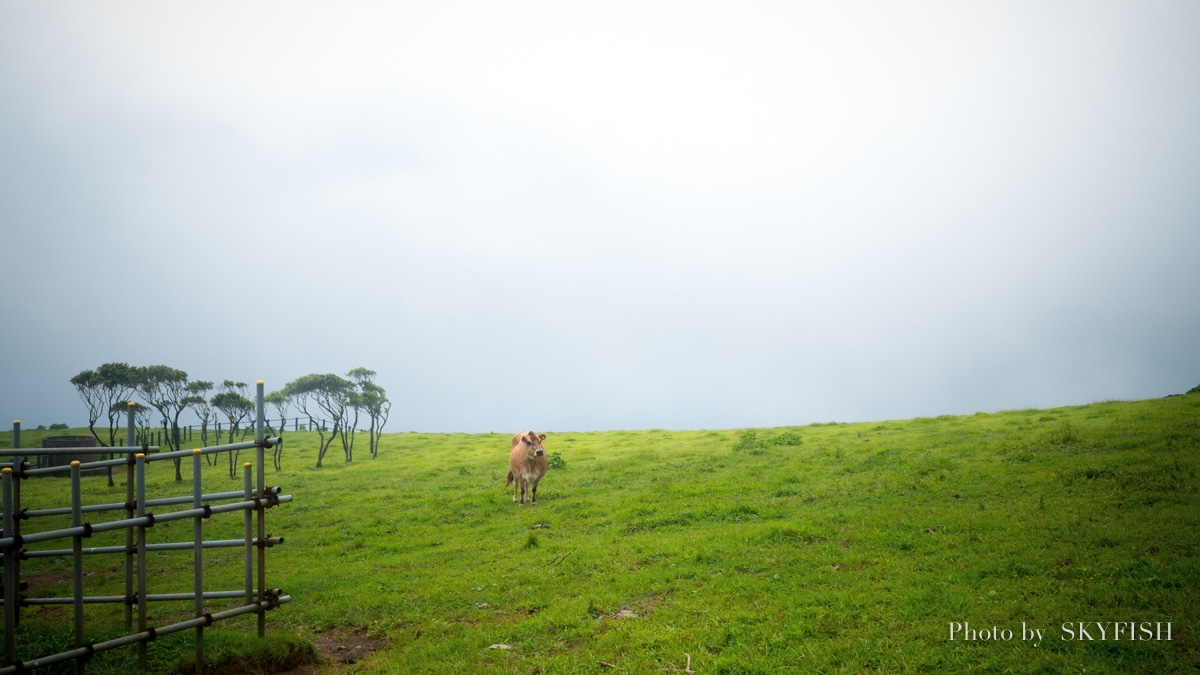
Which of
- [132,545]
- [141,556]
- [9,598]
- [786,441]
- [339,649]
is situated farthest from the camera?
[786,441]

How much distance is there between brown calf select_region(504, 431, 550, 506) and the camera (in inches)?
751

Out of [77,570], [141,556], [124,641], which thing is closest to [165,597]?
[141,556]

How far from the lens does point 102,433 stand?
4850cm

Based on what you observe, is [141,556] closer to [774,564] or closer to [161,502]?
[161,502]

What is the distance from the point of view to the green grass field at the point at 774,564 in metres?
8.09

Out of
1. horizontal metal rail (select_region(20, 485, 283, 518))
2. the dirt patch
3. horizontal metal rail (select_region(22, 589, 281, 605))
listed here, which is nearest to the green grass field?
the dirt patch

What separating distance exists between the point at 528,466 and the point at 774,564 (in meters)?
9.63

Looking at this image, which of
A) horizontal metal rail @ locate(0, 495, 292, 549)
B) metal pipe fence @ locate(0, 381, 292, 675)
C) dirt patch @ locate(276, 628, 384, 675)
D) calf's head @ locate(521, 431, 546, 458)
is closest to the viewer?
horizontal metal rail @ locate(0, 495, 292, 549)

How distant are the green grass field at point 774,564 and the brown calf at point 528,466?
0.53 metres

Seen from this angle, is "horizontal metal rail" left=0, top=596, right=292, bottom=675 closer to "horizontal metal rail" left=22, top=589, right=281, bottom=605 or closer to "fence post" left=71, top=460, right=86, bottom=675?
"fence post" left=71, top=460, right=86, bottom=675

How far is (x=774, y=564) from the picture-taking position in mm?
11234

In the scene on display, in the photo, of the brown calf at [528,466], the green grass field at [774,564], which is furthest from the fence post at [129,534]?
the brown calf at [528,466]

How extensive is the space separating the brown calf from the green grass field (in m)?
0.53

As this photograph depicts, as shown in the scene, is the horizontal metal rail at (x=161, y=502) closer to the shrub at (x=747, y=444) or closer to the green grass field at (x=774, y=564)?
the green grass field at (x=774, y=564)
